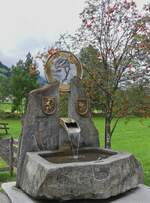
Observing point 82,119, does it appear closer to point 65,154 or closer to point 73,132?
point 73,132

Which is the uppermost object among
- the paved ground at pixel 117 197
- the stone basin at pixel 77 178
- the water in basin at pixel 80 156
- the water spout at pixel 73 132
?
the water spout at pixel 73 132

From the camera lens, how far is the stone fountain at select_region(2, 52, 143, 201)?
19.5 ft

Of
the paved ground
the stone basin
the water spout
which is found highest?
the water spout

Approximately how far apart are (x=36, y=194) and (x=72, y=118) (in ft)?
7.23

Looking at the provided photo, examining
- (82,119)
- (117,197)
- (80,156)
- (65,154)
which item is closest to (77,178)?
(117,197)

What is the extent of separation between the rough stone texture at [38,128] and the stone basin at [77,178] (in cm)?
44

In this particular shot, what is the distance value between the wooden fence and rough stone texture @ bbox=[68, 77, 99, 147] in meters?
3.85

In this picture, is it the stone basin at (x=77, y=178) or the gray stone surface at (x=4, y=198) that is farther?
the gray stone surface at (x=4, y=198)

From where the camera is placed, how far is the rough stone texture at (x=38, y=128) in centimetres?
714

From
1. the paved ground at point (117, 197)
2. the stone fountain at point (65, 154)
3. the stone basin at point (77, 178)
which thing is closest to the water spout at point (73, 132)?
the stone fountain at point (65, 154)

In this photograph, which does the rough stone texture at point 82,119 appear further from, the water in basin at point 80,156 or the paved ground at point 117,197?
the paved ground at point 117,197

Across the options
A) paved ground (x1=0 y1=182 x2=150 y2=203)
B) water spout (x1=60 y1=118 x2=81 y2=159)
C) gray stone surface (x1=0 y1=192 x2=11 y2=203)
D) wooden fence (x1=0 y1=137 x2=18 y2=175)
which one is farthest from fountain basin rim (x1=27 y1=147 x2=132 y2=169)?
wooden fence (x1=0 y1=137 x2=18 y2=175)

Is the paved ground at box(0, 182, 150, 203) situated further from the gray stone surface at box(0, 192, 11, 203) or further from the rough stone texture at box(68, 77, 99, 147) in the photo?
the rough stone texture at box(68, 77, 99, 147)

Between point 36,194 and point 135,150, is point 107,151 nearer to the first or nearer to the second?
point 36,194
